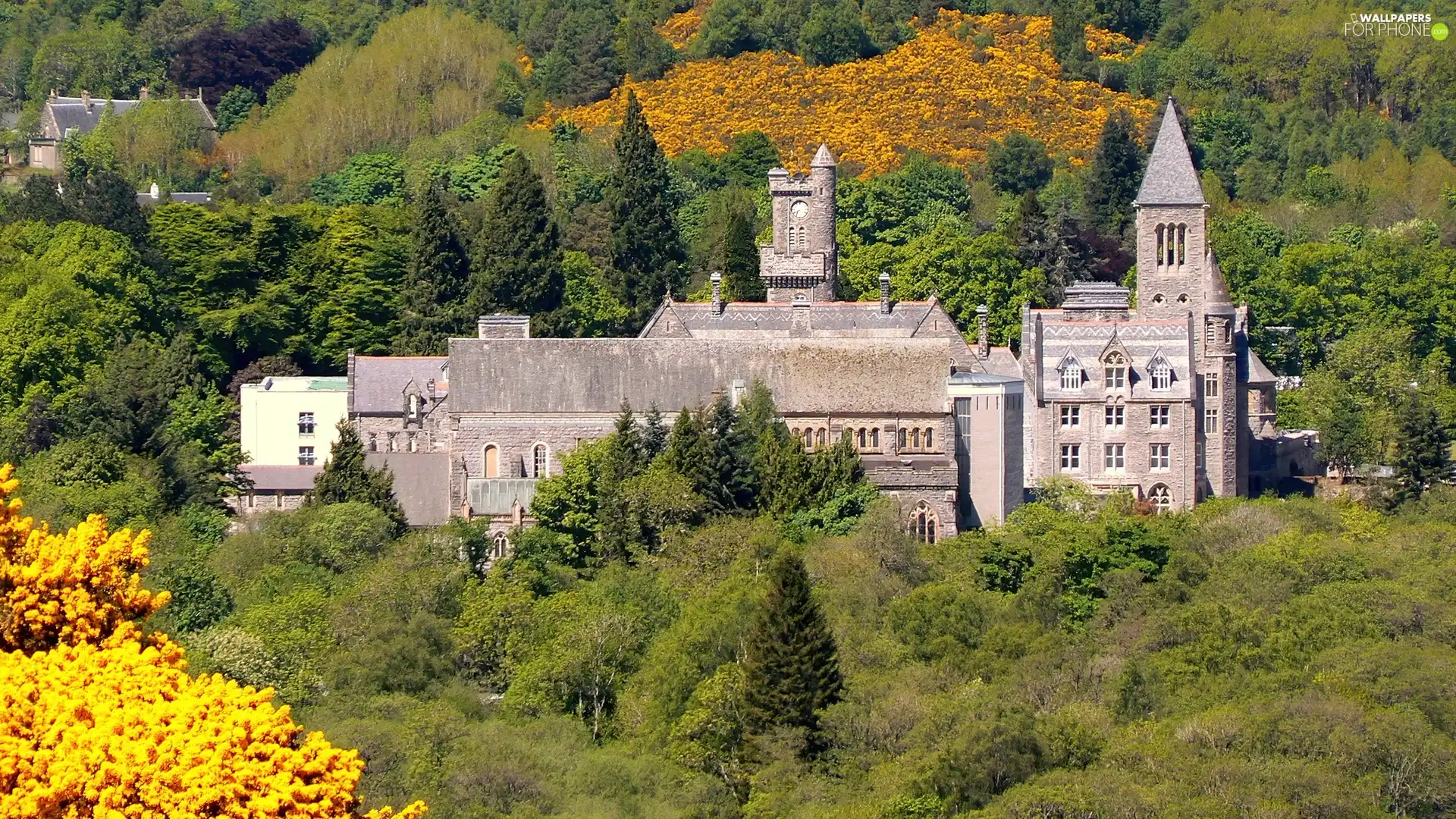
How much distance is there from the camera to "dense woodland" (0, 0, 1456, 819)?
5562 centimetres

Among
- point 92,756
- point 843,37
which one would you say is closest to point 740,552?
point 92,756

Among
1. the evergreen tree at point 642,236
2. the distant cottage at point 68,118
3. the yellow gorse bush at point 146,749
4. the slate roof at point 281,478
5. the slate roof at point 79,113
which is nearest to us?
the yellow gorse bush at point 146,749

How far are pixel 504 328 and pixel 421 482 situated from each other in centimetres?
620

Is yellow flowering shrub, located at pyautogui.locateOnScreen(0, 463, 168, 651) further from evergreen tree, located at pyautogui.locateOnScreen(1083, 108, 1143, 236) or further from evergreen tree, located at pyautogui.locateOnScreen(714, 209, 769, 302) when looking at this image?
evergreen tree, located at pyautogui.locateOnScreen(1083, 108, 1143, 236)

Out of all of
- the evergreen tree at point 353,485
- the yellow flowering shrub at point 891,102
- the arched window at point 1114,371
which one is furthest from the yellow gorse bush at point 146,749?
the yellow flowering shrub at point 891,102

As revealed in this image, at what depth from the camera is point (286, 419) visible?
81500mm

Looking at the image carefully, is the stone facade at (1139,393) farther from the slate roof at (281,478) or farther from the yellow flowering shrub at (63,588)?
the yellow flowering shrub at (63,588)

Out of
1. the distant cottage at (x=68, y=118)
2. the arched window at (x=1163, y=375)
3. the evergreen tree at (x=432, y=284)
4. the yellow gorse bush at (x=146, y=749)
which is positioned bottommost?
the yellow gorse bush at (x=146, y=749)

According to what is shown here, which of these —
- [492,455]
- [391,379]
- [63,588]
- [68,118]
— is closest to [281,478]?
[391,379]

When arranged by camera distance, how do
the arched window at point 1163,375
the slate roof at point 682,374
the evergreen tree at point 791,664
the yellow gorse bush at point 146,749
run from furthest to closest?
the arched window at point 1163,375
the slate roof at point 682,374
the evergreen tree at point 791,664
the yellow gorse bush at point 146,749

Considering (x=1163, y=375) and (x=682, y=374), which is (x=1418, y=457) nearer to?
(x=1163, y=375)

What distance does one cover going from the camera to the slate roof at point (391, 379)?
79188 mm

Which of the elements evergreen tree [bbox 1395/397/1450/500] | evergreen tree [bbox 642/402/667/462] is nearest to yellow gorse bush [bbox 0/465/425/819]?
evergreen tree [bbox 642/402/667/462]

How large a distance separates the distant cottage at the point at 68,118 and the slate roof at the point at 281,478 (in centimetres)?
4487
